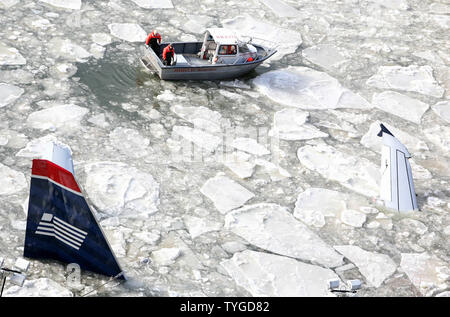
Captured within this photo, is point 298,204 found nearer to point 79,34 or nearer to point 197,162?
point 197,162

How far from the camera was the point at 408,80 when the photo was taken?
13977 millimetres

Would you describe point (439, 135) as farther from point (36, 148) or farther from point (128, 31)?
point (36, 148)

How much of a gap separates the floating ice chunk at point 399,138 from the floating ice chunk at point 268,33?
11.5 ft

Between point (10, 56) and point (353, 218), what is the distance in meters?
8.16

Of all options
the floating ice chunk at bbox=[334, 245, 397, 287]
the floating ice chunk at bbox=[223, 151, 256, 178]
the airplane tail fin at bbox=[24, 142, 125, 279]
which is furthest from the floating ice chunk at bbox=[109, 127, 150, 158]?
the floating ice chunk at bbox=[334, 245, 397, 287]

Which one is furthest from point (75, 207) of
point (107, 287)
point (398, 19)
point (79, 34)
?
point (398, 19)

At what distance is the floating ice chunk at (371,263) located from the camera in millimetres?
8664

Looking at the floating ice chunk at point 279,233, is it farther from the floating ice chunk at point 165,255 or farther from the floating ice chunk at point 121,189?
the floating ice chunk at point 121,189

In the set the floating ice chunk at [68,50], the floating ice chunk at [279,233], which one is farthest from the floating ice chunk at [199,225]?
the floating ice chunk at [68,50]

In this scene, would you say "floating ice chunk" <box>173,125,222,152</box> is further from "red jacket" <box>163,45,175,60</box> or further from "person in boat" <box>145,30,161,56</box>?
"person in boat" <box>145,30,161,56</box>

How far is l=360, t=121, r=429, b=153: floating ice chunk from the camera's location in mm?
11711

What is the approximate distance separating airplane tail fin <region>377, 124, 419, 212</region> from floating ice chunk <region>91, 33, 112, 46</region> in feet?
23.2

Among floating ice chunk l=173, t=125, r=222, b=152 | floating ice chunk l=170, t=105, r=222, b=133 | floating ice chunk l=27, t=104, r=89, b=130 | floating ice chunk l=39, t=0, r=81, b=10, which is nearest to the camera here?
floating ice chunk l=27, t=104, r=89, b=130

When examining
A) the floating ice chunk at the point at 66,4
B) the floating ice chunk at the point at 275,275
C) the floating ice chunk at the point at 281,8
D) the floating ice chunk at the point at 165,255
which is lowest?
the floating ice chunk at the point at 165,255
